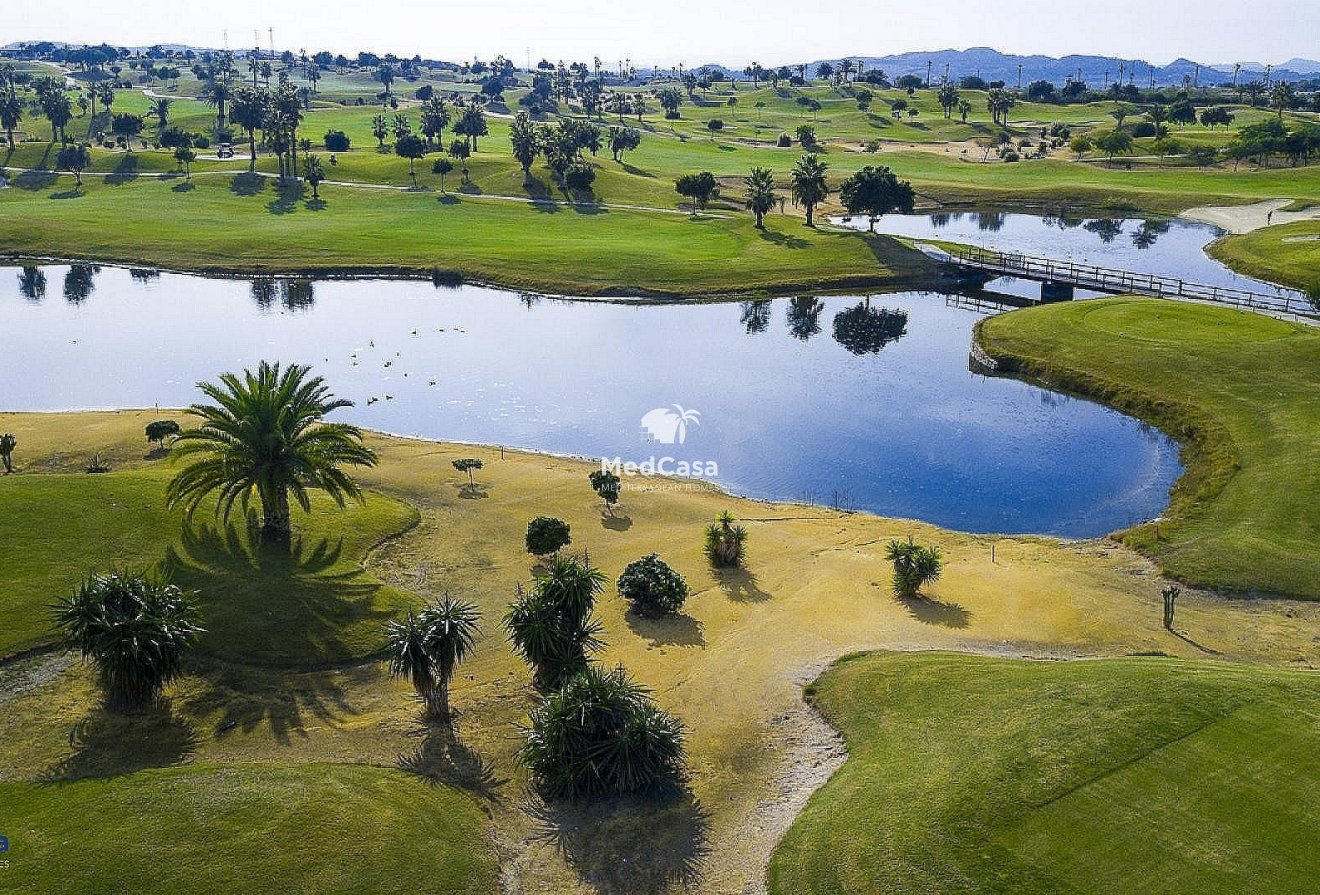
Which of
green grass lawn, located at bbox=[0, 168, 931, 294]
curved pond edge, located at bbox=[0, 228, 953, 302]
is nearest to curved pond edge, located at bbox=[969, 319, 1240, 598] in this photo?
curved pond edge, located at bbox=[0, 228, 953, 302]

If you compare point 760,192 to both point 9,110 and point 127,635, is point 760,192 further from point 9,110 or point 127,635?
point 9,110

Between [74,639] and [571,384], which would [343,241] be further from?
[74,639]

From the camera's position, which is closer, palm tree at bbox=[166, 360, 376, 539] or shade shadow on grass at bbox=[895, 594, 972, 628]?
shade shadow on grass at bbox=[895, 594, 972, 628]

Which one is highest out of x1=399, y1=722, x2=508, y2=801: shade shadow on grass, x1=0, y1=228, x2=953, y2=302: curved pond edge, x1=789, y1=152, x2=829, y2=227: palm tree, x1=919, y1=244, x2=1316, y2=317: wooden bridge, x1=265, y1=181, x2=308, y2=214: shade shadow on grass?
x1=789, y1=152, x2=829, y2=227: palm tree

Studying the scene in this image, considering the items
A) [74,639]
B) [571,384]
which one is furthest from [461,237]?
[74,639]

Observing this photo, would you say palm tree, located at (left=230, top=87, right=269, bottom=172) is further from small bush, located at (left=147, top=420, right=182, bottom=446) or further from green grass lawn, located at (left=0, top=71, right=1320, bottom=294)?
small bush, located at (left=147, top=420, right=182, bottom=446)

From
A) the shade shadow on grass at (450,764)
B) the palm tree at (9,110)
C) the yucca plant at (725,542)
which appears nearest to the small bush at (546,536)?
the yucca plant at (725,542)

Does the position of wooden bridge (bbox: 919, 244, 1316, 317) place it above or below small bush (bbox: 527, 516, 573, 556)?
above
